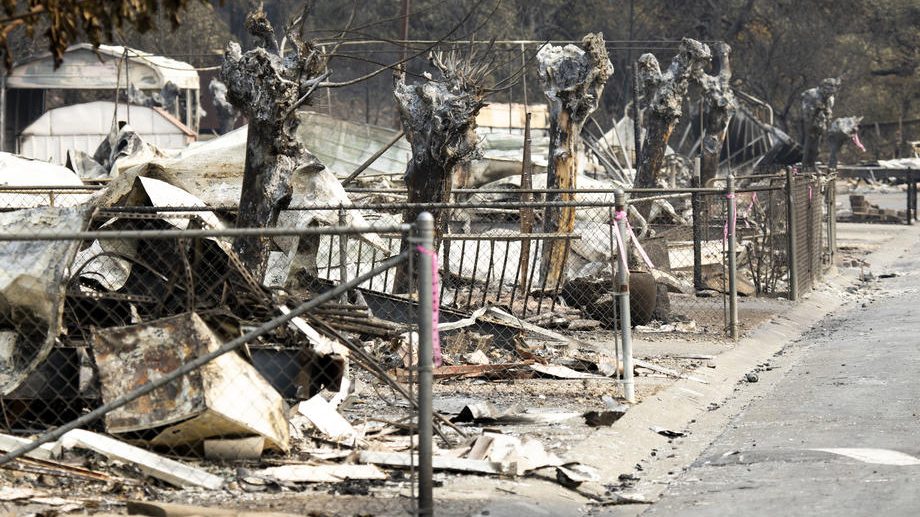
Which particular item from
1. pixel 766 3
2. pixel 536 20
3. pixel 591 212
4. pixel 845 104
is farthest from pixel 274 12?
pixel 591 212

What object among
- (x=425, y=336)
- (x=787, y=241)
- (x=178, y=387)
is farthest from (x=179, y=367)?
(x=787, y=241)

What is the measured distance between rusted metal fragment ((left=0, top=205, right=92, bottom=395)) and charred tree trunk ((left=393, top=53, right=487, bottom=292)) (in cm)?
749

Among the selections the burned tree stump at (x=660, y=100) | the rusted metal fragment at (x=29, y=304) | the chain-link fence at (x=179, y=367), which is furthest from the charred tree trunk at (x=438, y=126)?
the burned tree stump at (x=660, y=100)

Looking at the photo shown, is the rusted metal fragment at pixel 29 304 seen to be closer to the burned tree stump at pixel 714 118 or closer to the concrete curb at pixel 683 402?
the concrete curb at pixel 683 402

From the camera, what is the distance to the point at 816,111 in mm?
41781

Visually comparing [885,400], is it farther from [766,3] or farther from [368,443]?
[766,3]

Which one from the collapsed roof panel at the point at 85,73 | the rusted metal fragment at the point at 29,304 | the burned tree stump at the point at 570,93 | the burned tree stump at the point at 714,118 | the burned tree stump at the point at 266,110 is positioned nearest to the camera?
the rusted metal fragment at the point at 29,304

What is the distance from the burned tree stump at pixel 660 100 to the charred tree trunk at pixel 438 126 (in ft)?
27.6

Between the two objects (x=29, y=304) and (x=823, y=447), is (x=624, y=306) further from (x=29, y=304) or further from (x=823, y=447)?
(x=29, y=304)

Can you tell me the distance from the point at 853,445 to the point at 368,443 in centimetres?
320

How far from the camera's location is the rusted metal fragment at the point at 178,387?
26.7 ft

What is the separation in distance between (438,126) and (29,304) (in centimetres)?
828

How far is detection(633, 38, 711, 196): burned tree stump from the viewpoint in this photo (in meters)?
26.1

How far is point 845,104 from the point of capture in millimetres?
67688
